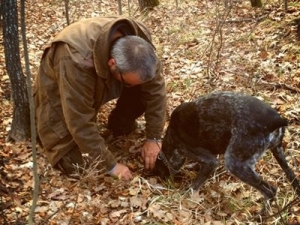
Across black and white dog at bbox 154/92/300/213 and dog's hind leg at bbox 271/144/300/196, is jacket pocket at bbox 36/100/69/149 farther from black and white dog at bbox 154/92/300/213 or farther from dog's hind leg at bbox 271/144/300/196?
dog's hind leg at bbox 271/144/300/196

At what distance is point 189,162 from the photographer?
5066 mm

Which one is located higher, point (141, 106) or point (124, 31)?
point (124, 31)

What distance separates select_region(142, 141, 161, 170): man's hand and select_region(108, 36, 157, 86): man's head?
1.19 m

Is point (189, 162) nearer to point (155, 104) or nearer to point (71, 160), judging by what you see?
point (155, 104)

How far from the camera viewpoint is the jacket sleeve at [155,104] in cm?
475

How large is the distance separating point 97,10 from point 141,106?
23.7 ft

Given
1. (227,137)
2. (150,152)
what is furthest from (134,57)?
(150,152)

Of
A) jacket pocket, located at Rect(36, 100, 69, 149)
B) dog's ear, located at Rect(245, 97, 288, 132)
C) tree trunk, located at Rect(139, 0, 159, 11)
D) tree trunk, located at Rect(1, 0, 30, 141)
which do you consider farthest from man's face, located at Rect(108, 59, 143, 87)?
tree trunk, located at Rect(139, 0, 159, 11)

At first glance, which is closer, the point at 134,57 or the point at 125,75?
the point at 134,57

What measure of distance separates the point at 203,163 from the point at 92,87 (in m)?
1.45

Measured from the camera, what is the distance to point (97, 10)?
1168 cm

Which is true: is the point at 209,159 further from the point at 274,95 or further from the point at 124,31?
the point at 274,95

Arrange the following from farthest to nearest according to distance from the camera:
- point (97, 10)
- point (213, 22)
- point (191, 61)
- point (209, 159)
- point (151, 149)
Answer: point (97, 10), point (213, 22), point (191, 61), point (151, 149), point (209, 159)

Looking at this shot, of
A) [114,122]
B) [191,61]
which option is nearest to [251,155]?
[114,122]
